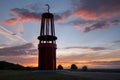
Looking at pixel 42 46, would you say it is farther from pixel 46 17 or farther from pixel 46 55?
pixel 46 17

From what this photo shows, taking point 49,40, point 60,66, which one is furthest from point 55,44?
point 60,66

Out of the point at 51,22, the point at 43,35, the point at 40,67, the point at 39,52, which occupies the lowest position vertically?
the point at 40,67

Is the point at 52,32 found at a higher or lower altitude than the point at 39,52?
higher

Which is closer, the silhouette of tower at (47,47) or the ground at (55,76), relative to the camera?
the ground at (55,76)

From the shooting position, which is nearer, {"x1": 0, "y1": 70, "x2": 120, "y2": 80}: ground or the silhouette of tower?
{"x1": 0, "y1": 70, "x2": 120, "y2": 80}: ground

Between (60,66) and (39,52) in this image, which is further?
(60,66)

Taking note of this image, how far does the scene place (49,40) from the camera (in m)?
46.9

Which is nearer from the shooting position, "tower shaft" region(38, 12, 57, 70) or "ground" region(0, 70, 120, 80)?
"ground" region(0, 70, 120, 80)

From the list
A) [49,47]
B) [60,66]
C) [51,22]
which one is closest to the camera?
[49,47]

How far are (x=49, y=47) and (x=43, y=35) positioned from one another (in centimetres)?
297

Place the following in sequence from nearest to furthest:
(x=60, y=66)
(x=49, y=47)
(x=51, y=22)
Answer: (x=49, y=47)
(x=51, y=22)
(x=60, y=66)

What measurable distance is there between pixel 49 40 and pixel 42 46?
271 cm

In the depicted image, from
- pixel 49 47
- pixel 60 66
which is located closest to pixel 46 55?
pixel 49 47

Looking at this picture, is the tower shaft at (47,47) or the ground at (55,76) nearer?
the ground at (55,76)
